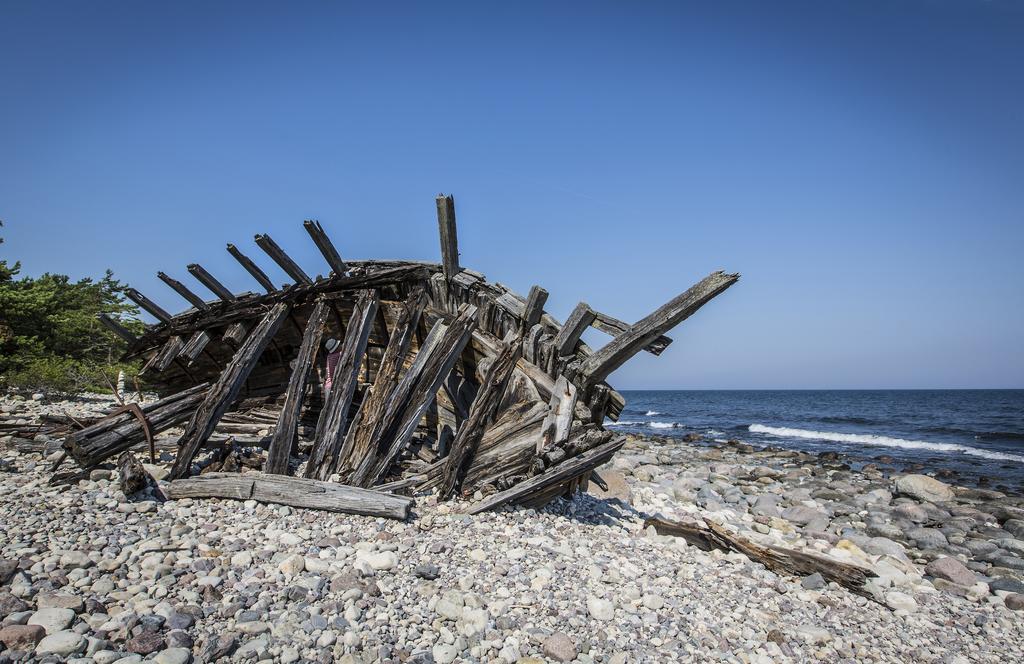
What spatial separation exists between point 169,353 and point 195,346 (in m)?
0.77

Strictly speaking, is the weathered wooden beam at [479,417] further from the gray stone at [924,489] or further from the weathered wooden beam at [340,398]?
the gray stone at [924,489]

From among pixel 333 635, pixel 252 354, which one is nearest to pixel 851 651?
pixel 333 635

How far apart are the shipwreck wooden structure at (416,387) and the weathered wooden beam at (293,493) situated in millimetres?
20

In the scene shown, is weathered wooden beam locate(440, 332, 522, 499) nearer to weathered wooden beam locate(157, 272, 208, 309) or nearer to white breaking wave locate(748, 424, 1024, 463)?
weathered wooden beam locate(157, 272, 208, 309)

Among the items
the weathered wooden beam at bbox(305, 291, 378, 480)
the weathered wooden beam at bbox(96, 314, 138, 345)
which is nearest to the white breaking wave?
the weathered wooden beam at bbox(305, 291, 378, 480)

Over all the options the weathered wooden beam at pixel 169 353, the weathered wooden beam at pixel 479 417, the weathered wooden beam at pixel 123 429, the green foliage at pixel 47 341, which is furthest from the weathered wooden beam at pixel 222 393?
the green foliage at pixel 47 341

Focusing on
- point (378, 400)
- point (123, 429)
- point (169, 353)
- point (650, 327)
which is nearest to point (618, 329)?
point (650, 327)

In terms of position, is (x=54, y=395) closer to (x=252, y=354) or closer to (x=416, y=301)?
(x=252, y=354)

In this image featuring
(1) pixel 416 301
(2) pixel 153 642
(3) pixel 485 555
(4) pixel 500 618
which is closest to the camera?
(2) pixel 153 642

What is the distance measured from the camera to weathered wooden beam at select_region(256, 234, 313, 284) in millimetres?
6922

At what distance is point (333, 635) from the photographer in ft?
11.4

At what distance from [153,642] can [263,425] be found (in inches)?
217

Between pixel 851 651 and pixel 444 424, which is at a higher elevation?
pixel 444 424

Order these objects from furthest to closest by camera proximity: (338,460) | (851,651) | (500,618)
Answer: (338,460) → (851,651) → (500,618)
